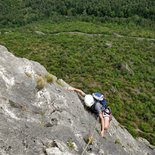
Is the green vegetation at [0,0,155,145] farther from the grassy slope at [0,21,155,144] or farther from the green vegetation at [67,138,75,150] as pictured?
the green vegetation at [67,138,75,150]

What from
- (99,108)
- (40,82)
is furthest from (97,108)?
(40,82)

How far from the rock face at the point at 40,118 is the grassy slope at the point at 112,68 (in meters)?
25.7

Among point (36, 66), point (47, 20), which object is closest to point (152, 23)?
point (47, 20)

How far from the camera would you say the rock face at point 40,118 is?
14227 millimetres

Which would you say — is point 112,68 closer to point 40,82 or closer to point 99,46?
point 99,46

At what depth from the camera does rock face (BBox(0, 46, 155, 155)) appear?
1423cm

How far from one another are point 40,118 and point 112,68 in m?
54.8

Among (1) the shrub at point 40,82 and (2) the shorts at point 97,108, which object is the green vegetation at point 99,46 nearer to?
(1) the shrub at point 40,82

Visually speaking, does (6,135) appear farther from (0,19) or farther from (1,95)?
(0,19)

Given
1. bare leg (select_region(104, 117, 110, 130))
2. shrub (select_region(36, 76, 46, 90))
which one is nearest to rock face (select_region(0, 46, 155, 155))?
shrub (select_region(36, 76, 46, 90))

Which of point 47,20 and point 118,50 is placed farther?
point 47,20

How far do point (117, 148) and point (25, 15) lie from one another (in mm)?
132529

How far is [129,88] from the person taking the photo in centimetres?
6116

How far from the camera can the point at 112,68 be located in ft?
230
